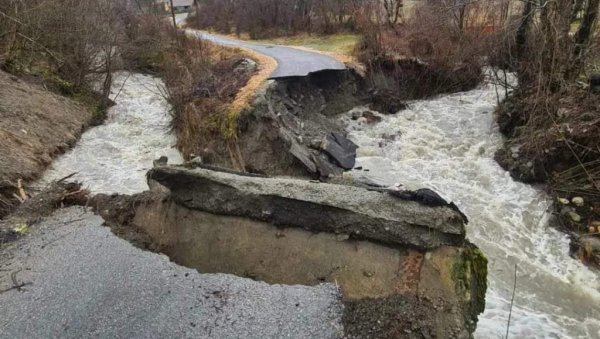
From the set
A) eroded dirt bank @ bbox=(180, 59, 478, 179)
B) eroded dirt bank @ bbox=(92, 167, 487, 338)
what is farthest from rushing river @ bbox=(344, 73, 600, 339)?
eroded dirt bank @ bbox=(92, 167, 487, 338)

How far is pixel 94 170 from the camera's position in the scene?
923cm

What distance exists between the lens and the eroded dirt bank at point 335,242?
4.04 metres

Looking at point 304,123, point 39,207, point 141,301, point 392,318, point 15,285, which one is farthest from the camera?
point 304,123

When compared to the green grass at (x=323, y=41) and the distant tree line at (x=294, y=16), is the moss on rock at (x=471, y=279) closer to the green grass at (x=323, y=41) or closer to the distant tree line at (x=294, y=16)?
the green grass at (x=323, y=41)

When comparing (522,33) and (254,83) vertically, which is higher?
(522,33)

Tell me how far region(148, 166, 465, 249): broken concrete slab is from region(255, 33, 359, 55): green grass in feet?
41.9

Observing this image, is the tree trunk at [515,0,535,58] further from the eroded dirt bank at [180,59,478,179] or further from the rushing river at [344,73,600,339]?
the eroded dirt bank at [180,59,478,179]

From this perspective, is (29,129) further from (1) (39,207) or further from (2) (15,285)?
(2) (15,285)

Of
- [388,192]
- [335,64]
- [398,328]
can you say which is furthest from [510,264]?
[335,64]

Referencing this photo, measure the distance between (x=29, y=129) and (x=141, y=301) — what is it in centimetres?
762

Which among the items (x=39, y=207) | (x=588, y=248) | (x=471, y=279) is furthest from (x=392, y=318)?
(x=39, y=207)

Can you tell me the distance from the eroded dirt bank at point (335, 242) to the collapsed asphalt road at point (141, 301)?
1.01 feet

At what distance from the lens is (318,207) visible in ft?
15.6

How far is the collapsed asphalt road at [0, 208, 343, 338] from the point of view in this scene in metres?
3.87
